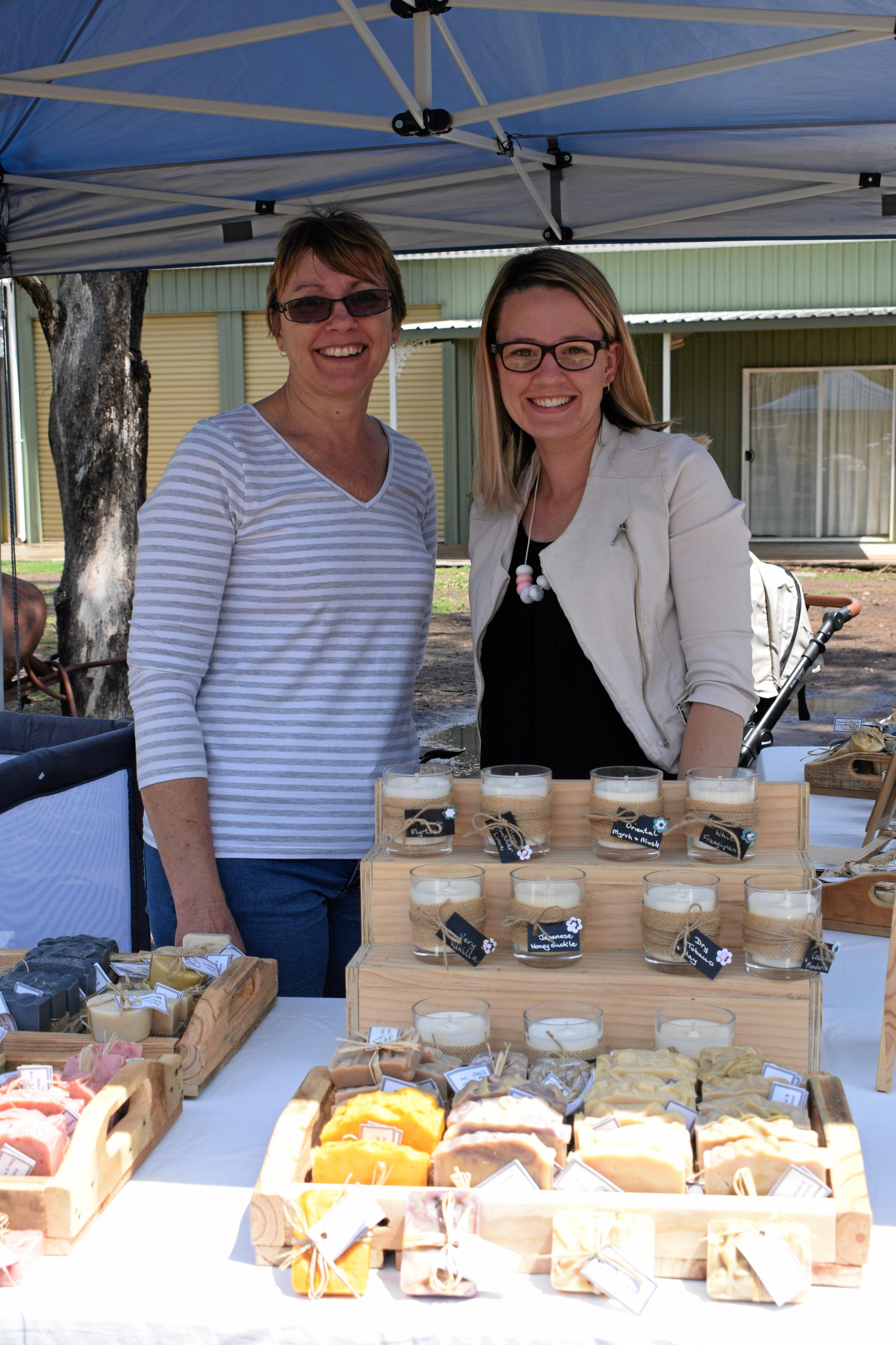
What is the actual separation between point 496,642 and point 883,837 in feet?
2.70

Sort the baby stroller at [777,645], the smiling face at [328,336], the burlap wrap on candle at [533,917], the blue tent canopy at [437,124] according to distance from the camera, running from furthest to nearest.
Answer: the baby stroller at [777,645], the blue tent canopy at [437,124], the smiling face at [328,336], the burlap wrap on candle at [533,917]

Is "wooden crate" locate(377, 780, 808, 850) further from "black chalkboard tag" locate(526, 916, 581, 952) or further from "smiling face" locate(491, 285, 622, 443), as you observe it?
"smiling face" locate(491, 285, 622, 443)

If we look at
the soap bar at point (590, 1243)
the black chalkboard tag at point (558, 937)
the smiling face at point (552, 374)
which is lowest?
the soap bar at point (590, 1243)

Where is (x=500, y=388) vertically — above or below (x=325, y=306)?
below

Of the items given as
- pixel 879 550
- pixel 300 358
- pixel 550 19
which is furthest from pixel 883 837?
pixel 879 550

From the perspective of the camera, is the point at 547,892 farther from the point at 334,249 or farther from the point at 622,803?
the point at 334,249

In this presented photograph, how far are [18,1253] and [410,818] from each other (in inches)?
28.4

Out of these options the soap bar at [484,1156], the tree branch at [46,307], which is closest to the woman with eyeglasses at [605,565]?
the soap bar at [484,1156]

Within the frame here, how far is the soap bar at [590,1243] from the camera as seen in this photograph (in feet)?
3.64

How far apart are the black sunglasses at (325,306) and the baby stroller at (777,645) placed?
239cm

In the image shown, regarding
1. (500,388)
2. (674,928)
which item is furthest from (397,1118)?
(500,388)

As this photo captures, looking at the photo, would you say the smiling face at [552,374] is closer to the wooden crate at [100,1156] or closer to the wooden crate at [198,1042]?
the wooden crate at [198,1042]

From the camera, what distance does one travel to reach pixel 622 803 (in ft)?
5.29

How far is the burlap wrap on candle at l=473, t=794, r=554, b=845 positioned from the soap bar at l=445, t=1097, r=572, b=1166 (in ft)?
1.36
